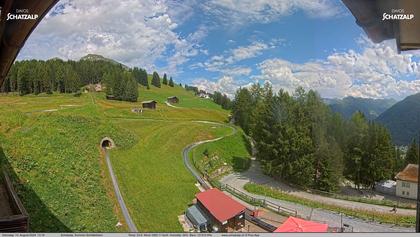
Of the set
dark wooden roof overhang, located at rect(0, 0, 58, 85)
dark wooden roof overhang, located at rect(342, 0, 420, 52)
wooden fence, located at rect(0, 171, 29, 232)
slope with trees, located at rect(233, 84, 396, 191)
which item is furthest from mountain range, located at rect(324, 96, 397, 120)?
wooden fence, located at rect(0, 171, 29, 232)

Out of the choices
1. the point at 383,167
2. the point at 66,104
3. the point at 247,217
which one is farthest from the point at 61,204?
the point at 383,167

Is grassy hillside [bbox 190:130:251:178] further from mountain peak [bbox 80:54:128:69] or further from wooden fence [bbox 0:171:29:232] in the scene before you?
wooden fence [bbox 0:171:29:232]

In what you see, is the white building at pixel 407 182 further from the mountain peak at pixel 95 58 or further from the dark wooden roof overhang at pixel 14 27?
the dark wooden roof overhang at pixel 14 27

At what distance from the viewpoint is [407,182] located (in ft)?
7.74

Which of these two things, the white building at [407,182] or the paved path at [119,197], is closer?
the white building at [407,182]

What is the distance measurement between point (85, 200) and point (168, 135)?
0.72 m

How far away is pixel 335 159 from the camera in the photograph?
2.54 m

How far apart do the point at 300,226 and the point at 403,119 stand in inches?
39.4

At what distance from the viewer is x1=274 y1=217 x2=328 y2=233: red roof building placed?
2.44 metres

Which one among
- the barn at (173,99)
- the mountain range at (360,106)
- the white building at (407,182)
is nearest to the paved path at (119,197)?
the barn at (173,99)

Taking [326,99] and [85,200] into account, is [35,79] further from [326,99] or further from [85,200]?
[326,99]

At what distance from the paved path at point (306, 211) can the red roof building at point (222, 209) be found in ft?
0.41

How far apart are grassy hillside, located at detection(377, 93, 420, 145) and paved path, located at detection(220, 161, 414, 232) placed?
612 mm

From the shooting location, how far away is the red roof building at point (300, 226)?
2.44 metres
